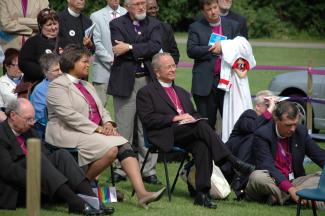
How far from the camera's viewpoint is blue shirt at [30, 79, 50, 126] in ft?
34.1

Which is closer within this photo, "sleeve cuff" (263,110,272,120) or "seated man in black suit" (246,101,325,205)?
"seated man in black suit" (246,101,325,205)

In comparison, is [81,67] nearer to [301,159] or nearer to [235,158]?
[235,158]

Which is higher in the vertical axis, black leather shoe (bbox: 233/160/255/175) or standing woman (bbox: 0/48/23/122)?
standing woman (bbox: 0/48/23/122)

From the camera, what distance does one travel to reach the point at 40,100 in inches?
412

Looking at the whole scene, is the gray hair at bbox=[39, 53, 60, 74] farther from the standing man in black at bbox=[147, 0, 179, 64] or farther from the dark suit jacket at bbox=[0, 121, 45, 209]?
the standing man in black at bbox=[147, 0, 179, 64]

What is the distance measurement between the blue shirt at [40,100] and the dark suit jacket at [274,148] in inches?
88.8

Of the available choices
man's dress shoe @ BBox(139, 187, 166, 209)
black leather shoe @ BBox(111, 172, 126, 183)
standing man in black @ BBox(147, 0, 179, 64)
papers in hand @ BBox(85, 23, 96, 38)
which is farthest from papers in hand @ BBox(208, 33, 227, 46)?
man's dress shoe @ BBox(139, 187, 166, 209)

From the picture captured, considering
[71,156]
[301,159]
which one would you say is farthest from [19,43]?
Answer: [301,159]

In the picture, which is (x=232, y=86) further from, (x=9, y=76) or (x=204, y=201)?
(x=9, y=76)

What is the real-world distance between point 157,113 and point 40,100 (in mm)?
1272

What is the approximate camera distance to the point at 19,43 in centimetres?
1240

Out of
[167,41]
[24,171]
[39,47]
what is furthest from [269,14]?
[24,171]

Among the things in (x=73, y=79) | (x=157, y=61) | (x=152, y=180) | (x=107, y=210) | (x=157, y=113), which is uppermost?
(x=157, y=61)

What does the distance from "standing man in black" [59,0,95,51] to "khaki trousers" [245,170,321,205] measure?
2990 mm
